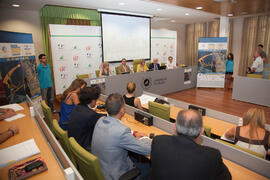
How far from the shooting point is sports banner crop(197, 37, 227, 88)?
7504 mm

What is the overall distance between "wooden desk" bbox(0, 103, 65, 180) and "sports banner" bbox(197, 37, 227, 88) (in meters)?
6.79

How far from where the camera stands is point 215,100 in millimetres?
6172

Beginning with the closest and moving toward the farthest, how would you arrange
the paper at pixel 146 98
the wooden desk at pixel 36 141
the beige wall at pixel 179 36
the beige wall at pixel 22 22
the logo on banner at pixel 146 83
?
1. the wooden desk at pixel 36 141
2. the paper at pixel 146 98
3. the beige wall at pixel 22 22
4. the logo on banner at pixel 146 83
5. the beige wall at pixel 179 36

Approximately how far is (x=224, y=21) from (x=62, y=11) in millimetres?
7148

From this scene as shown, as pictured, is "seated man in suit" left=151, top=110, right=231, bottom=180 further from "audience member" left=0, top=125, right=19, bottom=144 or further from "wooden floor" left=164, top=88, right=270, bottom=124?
"wooden floor" left=164, top=88, right=270, bottom=124

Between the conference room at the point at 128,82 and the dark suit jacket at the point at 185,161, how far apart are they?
0.01 metres

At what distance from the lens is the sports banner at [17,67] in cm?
377

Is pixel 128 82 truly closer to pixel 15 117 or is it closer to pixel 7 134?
pixel 15 117

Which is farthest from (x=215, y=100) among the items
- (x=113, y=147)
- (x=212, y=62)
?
(x=113, y=147)

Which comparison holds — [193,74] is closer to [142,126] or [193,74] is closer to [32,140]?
[142,126]

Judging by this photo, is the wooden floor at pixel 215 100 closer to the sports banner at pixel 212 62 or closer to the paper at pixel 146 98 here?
the sports banner at pixel 212 62

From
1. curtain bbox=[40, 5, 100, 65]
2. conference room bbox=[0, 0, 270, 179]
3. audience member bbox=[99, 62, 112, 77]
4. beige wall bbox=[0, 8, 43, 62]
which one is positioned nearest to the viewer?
conference room bbox=[0, 0, 270, 179]

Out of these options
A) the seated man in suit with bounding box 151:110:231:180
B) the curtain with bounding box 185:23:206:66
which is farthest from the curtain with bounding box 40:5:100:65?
the curtain with bounding box 185:23:206:66

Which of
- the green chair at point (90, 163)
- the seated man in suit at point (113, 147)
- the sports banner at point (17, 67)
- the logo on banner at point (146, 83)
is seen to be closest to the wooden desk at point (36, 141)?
the green chair at point (90, 163)
